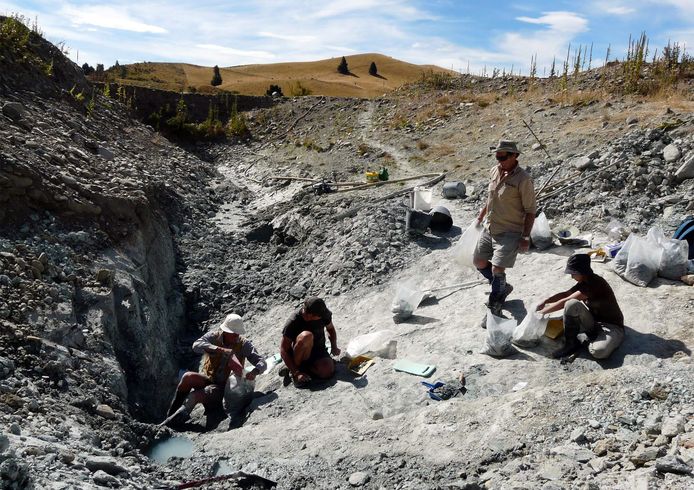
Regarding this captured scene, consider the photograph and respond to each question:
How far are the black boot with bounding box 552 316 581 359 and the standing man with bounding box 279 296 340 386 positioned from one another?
2199 mm

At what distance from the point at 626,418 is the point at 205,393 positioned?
13.4ft

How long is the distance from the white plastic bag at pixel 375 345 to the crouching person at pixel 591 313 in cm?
183

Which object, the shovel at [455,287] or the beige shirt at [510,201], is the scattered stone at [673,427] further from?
the shovel at [455,287]

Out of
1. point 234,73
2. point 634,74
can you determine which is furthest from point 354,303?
point 234,73

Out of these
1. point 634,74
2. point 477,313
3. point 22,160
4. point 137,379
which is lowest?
point 137,379

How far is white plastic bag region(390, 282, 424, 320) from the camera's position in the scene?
7.88 m

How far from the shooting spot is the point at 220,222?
14211 mm

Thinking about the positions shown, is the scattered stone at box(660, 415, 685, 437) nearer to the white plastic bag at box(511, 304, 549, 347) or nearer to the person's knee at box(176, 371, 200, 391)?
the white plastic bag at box(511, 304, 549, 347)

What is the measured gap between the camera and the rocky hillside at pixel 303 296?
15.7ft

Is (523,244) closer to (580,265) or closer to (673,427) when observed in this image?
(580,265)

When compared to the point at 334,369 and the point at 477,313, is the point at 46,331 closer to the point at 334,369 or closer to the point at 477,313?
the point at 334,369

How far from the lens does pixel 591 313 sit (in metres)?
6.05

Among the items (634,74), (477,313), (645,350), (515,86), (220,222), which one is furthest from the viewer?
(515,86)

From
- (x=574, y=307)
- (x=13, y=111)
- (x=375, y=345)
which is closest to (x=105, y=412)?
(x=375, y=345)
